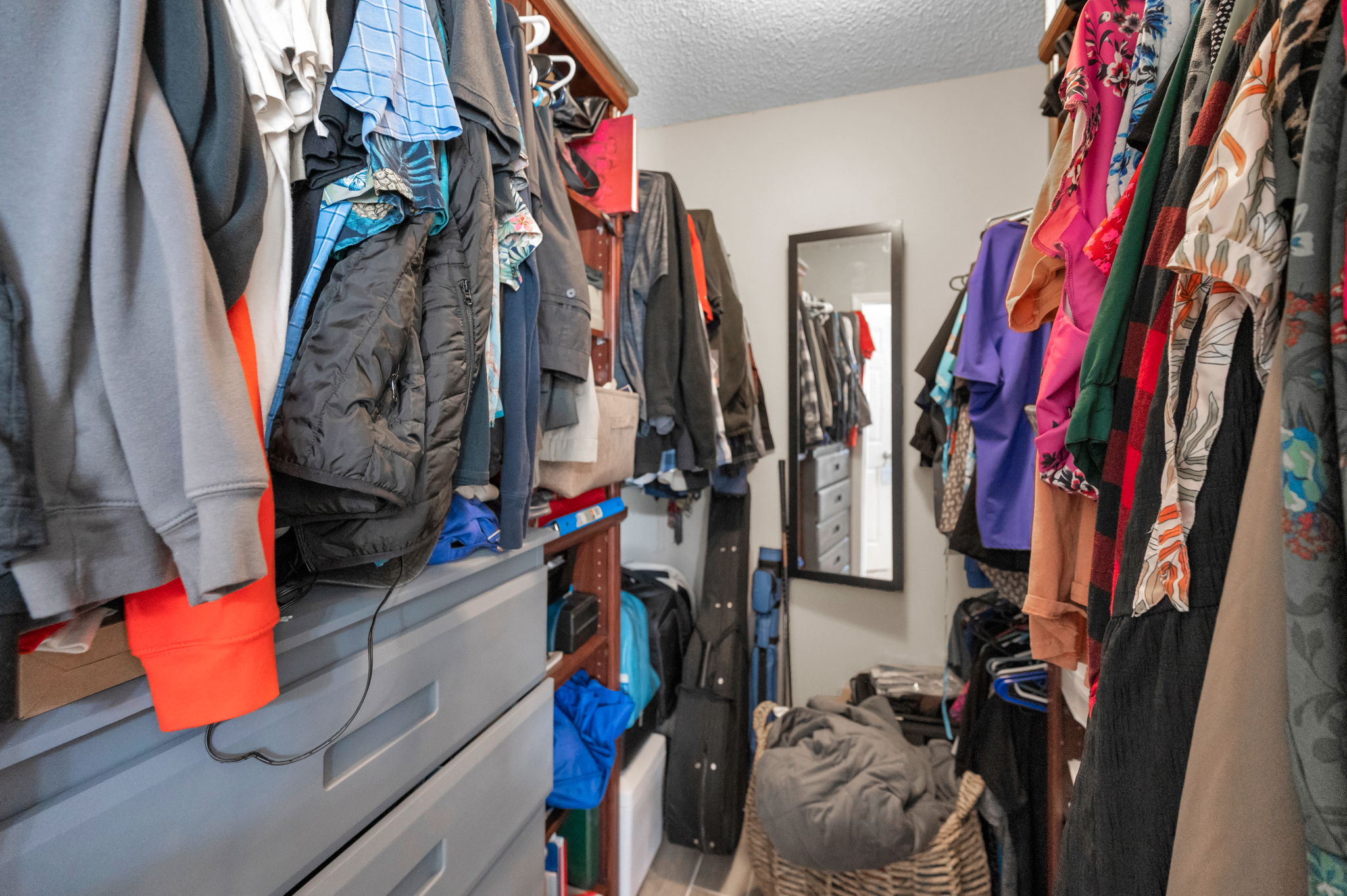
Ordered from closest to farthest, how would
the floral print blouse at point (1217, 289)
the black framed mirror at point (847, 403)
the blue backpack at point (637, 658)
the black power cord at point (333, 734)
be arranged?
1. the floral print blouse at point (1217, 289)
2. the black power cord at point (333, 734)
3. the blue backpack at point (637, 658)
4. the black framed mirror at point (847, 403)

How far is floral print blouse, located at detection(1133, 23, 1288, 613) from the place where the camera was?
37cm

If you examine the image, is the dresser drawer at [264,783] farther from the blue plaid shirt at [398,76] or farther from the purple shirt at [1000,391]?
the purple shirt at [1000,391]

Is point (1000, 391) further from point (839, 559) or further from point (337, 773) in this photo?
point (337, 773)

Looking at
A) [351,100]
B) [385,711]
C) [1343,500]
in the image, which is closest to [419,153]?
[351,100]

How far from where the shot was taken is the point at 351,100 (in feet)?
2.02

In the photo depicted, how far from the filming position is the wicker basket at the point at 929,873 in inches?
48.9

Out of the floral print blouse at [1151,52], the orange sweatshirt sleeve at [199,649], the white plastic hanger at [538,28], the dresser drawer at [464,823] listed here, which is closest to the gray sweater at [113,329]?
the orange sweatshirt sleeve at [199,649]

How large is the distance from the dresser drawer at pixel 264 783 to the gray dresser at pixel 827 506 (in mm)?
1483

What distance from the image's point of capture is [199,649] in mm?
474

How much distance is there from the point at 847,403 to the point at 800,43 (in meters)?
1.16

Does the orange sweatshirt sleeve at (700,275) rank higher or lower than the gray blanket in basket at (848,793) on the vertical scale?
higher

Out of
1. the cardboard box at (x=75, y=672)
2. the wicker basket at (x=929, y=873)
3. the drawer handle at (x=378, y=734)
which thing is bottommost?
the wicker basket at (x=929, y=873)

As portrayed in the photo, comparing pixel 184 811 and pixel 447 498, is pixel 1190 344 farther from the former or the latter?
pixel 184 811

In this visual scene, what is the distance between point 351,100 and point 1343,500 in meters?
0.85
